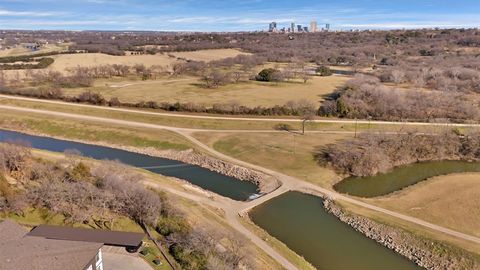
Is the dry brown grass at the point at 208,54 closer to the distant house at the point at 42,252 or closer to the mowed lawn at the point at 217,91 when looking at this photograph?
the mowed lawn at the point at 217,91

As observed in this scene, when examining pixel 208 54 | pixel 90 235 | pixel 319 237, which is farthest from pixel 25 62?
pixel 319 237

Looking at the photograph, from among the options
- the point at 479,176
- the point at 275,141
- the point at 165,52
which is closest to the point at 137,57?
the point at 165,52

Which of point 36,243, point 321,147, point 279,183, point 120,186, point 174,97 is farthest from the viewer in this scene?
point 174,97

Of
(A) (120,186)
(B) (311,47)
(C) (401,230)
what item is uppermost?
(B) (311,47)

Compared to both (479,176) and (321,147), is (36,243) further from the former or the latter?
(479,176)

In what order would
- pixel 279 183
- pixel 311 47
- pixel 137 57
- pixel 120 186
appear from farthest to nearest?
pixel 311 47 → pixel 137 57 → pixel 279 183 → pixel 120 186

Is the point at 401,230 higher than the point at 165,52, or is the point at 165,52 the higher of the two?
the point at 165,52

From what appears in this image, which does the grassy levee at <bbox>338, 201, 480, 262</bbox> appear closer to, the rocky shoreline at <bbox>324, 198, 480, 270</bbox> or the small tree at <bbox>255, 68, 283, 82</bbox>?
the rocky shoreline at <bbox>324, 198, 480, 270</bbox>

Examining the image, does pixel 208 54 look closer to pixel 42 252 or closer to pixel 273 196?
pixel 273 196
